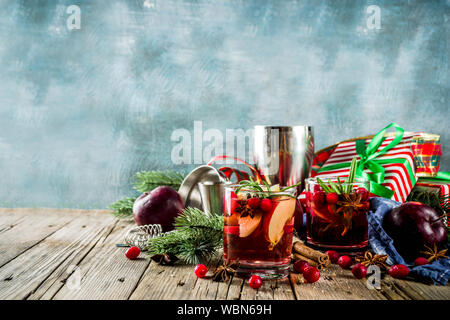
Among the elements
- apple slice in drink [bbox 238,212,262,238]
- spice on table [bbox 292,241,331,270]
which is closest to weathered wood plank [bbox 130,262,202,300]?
apple slice in drink [bbox 238,212,262,238]

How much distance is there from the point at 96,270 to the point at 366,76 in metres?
1.30

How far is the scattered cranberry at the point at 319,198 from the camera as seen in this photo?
97 centimetres

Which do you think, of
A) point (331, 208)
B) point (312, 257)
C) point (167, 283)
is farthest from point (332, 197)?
point (167, 283)

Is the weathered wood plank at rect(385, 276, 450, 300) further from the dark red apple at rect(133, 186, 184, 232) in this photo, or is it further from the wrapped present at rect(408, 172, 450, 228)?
the dark red apple at rect(133, 186, 184, 232)

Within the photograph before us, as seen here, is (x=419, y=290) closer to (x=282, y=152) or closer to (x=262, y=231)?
(x=262, y=231)

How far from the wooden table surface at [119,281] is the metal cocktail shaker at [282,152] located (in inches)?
16.1

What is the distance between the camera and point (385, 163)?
131cm

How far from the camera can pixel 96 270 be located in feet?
2.88

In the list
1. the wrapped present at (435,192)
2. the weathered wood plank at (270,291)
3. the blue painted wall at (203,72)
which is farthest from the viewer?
the blue painted wall at (203,72)

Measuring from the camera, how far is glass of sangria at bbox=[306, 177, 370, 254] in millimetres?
953

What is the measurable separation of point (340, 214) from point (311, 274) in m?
0.21

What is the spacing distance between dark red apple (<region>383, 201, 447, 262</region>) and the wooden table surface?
13cm

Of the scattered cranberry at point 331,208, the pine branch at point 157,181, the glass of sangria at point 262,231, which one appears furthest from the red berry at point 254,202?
the pine branch at point 157,181

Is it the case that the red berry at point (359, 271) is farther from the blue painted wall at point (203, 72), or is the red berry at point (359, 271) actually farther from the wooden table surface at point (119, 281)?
the blue painted wall at point (203, 72)
